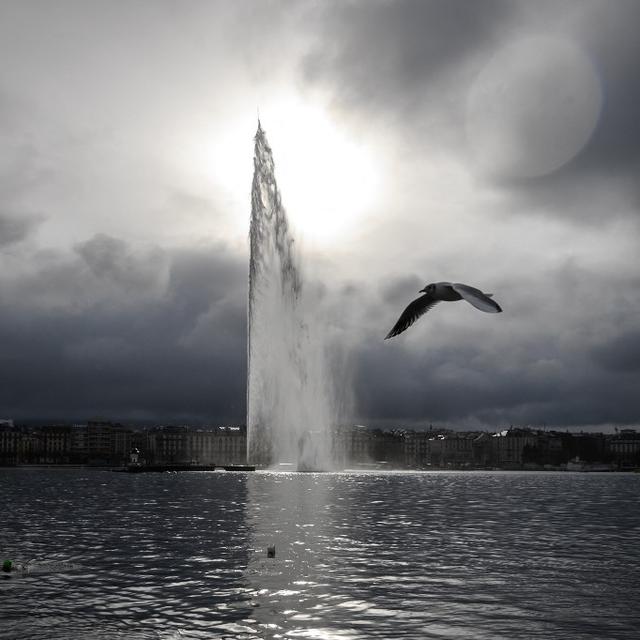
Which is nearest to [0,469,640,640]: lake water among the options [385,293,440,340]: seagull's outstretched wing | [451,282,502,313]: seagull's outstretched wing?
[385,293,440,340]: seagull's outstretched wing

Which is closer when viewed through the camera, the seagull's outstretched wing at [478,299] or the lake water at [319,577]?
the seagull's outstretched wing at [478,299]

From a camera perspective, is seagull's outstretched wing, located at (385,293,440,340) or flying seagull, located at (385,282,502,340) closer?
flying seagull, located at (385,282,502,340)

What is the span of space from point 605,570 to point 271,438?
77692mm

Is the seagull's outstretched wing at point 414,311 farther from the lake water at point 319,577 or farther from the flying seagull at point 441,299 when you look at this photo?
the lake water at point 319,577

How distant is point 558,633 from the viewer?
19.9m

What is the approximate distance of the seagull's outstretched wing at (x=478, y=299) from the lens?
439 inches

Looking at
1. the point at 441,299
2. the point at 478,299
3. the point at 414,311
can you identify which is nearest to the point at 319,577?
the point at 414,311

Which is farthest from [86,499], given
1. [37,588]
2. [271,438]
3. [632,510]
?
[37,588]

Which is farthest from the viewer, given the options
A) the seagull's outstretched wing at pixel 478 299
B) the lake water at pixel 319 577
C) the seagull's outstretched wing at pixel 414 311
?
the lake water at pixel 319 577

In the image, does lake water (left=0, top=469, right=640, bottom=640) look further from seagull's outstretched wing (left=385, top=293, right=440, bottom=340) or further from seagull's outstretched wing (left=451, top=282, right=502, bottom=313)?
seagull's outstretched wing (left=451, top=282, right=502, bottom=313)

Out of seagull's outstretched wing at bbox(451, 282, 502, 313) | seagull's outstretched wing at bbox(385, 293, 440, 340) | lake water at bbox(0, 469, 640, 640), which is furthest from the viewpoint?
Answer: lake water at bbox(0, 469, 640, 640)

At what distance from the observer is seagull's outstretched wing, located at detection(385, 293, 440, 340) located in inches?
568

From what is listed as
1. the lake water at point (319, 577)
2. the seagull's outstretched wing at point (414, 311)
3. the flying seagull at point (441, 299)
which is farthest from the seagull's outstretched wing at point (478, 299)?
the lake water at point (319, 577)

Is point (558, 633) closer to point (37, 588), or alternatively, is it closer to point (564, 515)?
point (37, 588)
